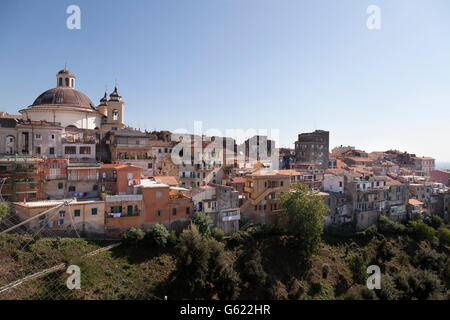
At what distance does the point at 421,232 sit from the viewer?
4012 centimetres

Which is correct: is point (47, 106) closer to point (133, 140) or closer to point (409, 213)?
point (133, 140)

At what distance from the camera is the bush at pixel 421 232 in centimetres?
4012

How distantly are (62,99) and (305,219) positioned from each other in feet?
125

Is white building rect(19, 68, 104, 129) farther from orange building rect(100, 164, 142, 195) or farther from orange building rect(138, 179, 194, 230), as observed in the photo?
orange building rect(138, 179, 194, 230)

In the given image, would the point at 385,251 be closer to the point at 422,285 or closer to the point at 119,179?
the point at 422,285

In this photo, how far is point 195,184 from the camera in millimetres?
38219

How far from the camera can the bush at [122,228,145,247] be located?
25.6 m

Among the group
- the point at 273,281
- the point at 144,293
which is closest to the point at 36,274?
the point at 144,293

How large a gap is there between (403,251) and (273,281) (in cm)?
2225

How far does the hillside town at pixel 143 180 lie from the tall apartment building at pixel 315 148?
0.21m

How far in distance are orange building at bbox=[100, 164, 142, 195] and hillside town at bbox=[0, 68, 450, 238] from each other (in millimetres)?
105

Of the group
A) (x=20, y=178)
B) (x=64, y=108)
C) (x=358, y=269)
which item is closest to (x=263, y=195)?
(x=358, y=269)

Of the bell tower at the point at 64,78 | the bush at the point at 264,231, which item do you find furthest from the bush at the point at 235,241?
the bell tower at the point at 64,78

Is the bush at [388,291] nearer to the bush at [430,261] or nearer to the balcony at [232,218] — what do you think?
the bush at [430,261]
